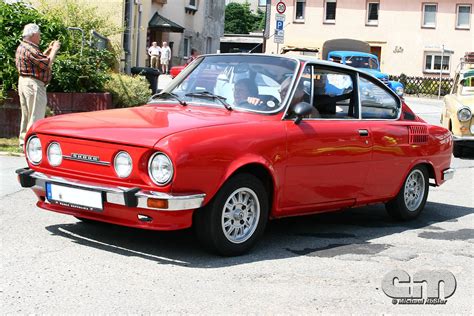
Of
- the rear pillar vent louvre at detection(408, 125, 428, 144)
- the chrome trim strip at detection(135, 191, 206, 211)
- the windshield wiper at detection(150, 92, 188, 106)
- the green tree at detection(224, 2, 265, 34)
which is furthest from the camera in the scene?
the green tree at detection(224, 2, 265, 34)

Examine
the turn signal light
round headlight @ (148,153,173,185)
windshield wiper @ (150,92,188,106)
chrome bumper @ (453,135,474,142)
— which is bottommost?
the turn signal light

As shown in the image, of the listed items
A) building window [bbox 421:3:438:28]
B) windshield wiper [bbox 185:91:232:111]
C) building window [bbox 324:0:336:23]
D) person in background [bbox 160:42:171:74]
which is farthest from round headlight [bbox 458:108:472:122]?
building window [bbox 324:0:336:23]

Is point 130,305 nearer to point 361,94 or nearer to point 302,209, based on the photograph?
point 302,209

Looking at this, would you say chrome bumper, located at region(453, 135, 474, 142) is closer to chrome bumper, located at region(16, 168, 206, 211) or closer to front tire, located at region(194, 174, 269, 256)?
front tire, located at region(194, 174, 269, 256)

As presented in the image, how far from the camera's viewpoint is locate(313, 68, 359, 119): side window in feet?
22.0

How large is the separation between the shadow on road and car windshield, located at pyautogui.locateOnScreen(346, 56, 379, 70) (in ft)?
78.2

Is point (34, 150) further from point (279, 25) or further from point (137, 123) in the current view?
point (279, 25)

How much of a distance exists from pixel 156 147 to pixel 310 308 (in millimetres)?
1515

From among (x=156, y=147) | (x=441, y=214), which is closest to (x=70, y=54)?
(x=441, y=214)

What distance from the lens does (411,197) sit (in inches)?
304

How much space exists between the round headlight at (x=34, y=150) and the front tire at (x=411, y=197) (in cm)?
341

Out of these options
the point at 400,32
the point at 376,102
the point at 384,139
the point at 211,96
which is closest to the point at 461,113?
the point at 376,102

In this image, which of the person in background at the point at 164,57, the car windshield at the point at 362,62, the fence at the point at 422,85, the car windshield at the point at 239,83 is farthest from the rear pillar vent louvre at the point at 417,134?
the fence at the point at 422,85

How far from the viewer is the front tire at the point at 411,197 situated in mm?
7543
